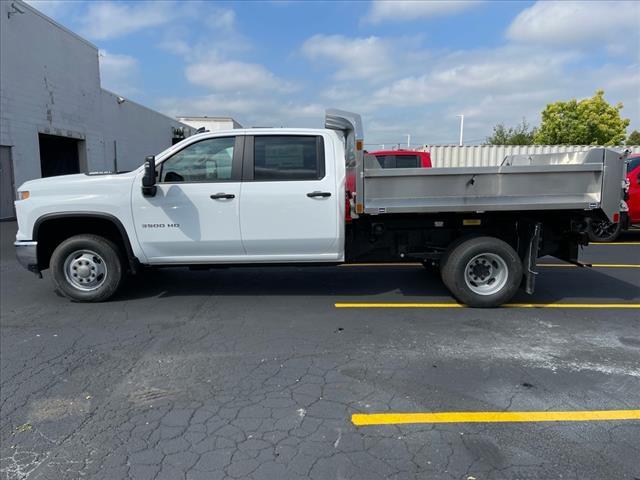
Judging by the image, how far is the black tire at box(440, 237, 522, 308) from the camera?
560 centimetres

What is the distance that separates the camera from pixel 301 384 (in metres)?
3.79

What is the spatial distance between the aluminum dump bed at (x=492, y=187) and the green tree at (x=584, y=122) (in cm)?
3589

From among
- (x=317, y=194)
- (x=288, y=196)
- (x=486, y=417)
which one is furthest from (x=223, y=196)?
(x=486, y=417)

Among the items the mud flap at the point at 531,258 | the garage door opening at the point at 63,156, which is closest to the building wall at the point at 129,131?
the garage door opening at the point at 63,156

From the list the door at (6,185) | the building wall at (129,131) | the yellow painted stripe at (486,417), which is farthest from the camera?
the building wall at (129,131)

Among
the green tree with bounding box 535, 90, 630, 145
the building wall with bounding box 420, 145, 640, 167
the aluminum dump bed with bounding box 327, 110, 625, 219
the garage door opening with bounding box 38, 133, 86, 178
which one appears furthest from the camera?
the green tree with bounding box 535, 90, 630, 145

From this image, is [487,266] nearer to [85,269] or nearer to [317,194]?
[317,194]

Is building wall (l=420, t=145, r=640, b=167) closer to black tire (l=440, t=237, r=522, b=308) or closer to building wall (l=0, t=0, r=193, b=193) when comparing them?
building wall (l=0, t=0, r=193, b=193)

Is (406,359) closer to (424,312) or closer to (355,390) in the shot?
(355,390)

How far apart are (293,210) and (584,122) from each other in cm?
3898

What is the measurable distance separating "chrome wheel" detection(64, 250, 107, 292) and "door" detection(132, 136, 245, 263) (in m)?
0.70

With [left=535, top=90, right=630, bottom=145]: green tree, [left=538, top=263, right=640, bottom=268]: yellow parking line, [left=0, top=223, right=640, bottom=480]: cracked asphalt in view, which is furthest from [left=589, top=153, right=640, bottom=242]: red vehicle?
[left=535, top=90, right=630, bottom=145]: green tree

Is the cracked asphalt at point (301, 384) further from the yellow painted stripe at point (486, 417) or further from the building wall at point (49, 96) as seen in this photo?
the building wall at point (49, 96)

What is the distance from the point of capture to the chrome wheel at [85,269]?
19.1ft
